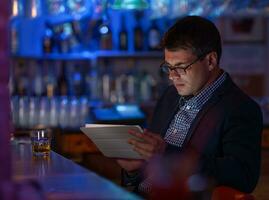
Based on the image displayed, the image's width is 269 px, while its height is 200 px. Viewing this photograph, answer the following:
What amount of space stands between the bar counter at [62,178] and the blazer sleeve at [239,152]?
60cm

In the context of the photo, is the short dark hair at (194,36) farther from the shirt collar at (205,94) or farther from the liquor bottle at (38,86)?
the liquor bottle at (38,86)

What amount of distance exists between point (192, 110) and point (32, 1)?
282 centimetres

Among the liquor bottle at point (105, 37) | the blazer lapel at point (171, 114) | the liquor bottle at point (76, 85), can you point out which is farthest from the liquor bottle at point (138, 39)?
the blazer lapel at point (171, 114)

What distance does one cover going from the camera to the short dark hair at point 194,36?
2.76 m

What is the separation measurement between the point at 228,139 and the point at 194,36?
0.50m

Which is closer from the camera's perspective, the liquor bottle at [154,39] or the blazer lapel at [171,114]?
the blazer lapel at [171,114]

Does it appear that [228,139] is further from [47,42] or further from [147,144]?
[47,42]

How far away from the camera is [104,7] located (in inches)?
230

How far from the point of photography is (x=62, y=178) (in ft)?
6.29

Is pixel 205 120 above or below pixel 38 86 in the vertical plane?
above

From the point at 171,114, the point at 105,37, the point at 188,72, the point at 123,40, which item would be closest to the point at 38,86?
the point at 105,37

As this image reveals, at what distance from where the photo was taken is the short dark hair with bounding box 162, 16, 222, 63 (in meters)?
2.76

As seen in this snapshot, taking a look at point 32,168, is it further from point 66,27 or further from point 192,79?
point 66,27

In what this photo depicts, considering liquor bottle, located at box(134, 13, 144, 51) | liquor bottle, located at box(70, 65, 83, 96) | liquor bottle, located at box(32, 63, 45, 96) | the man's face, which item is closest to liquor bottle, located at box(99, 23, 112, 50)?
liquor bottle, located at box(134, 13, 144, 51)
